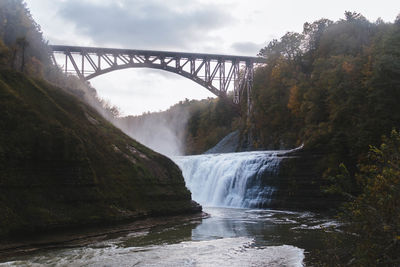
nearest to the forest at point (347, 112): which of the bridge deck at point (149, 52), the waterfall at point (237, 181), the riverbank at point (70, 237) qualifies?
the bridge deck at point (149, 52)

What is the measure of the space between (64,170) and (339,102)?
18.6 meters

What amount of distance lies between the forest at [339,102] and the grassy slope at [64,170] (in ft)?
10.1

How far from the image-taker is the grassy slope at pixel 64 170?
43.1ft

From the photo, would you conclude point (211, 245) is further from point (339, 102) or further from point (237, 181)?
point (339, 102)

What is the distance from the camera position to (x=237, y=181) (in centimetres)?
2883

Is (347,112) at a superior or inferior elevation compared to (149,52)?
inferior

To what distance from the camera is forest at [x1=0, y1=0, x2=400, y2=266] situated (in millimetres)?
6312

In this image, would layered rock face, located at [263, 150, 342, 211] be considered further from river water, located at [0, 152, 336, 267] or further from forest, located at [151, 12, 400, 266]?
river water, located at [0, 152, 336, 267]

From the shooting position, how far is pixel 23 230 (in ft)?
39.9

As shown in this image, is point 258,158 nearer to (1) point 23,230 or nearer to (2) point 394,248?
(1) point 23,230

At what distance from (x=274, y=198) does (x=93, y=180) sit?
45.3 feet

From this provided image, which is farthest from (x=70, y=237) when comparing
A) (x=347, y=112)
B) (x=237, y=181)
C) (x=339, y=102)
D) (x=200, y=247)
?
(x=339, y=102)

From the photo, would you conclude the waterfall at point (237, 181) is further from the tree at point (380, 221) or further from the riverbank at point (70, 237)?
the tree at point (380, 221)

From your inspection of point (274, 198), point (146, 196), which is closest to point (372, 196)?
point (146, 196)
